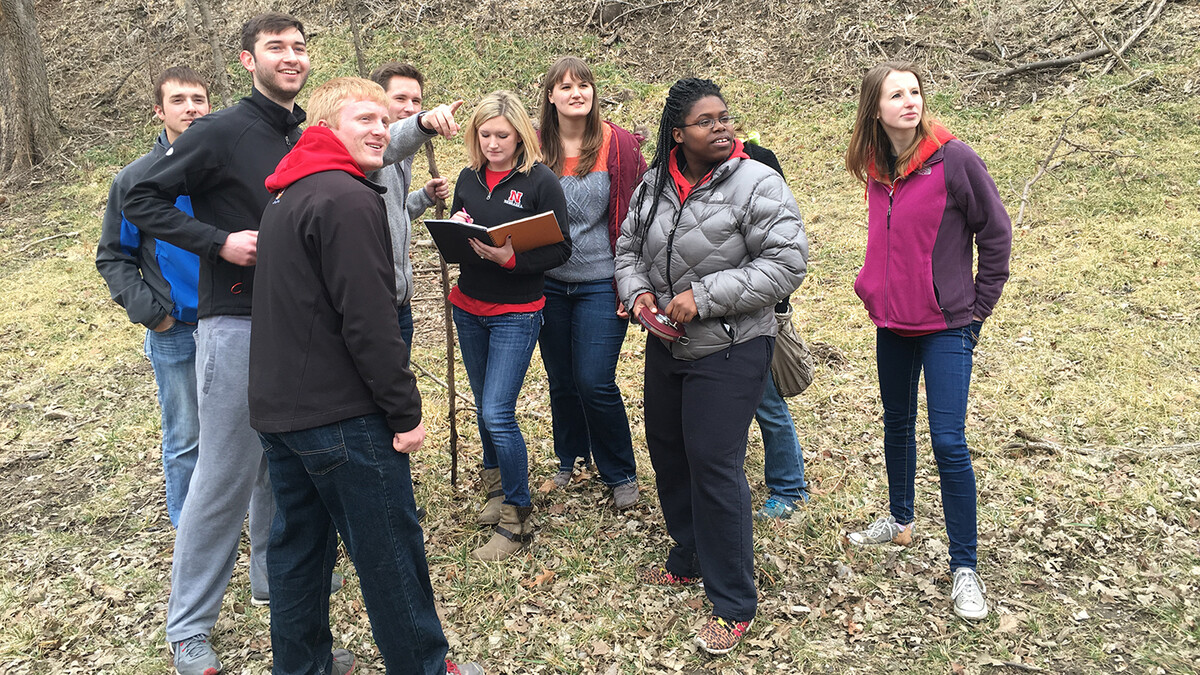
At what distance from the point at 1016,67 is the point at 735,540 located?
9.90m

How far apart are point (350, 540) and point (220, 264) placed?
126 centimetres

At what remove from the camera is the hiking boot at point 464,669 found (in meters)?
3.42

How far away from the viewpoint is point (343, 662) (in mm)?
3557

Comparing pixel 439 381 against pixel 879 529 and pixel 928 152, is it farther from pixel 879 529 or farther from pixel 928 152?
pixel 928 152

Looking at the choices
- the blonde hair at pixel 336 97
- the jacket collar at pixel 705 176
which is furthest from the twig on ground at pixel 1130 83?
the blonde hair at pixel 336 97

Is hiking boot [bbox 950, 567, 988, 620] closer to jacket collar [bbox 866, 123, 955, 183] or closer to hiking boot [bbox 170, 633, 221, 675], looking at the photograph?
jacket collar [bbox 866, 123, 955, 183]

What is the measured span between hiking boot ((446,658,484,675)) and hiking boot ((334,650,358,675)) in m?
0.42

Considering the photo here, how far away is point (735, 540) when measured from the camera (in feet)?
11.4

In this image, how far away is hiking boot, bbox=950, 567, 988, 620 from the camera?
3627mm

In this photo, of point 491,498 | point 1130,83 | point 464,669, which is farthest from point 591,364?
point 1130,83

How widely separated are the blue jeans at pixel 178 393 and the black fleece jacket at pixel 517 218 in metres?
1.40

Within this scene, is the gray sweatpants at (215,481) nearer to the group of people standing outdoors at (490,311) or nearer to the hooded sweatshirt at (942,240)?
the group of people standing outdoors at (490,311)

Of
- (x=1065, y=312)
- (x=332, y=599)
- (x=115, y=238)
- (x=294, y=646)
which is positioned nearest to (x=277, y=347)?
(x=294, y=646)

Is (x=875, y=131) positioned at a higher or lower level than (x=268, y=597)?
higher
